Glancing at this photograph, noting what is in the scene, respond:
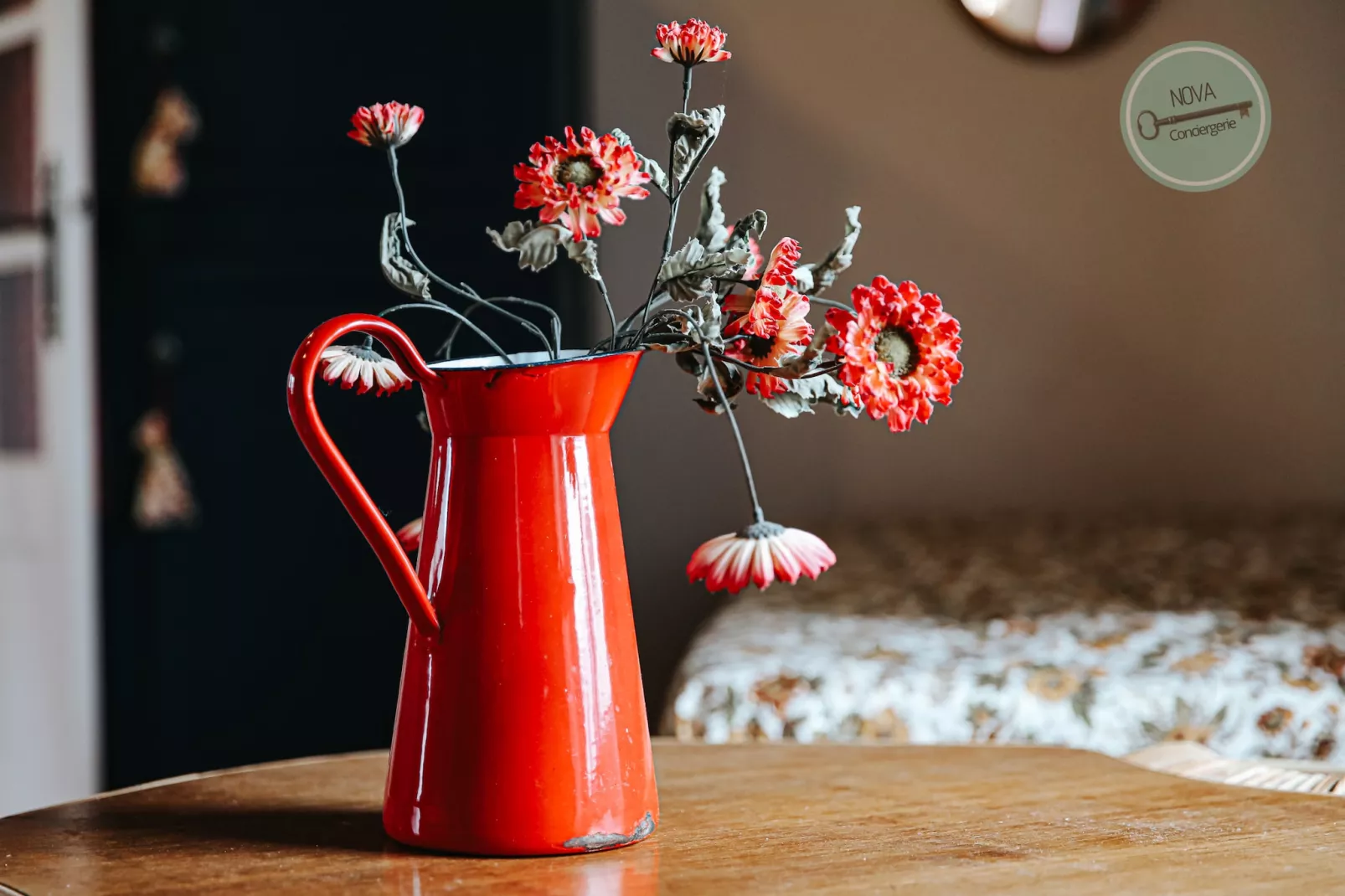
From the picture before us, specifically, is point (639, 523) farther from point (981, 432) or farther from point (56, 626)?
point (56, 626)

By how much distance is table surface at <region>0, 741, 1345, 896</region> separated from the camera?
0.57 meters

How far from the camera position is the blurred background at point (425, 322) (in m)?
2.54

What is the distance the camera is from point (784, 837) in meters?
0.64

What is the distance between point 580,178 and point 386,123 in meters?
0.12

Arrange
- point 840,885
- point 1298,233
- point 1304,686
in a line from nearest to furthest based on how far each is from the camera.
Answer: point 840,885 < point 1304,686 < point 1298,233

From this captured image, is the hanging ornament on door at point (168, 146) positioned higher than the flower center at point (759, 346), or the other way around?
the hanging ornament on door at point (168, 146)

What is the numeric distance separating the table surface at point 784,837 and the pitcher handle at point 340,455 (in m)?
0.13

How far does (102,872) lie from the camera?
0.59m

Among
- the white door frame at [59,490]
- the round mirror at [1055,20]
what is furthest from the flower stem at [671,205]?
the white door frame at [59,490]

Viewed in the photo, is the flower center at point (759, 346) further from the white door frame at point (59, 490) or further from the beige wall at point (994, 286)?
the white door frame at point (59, 490)

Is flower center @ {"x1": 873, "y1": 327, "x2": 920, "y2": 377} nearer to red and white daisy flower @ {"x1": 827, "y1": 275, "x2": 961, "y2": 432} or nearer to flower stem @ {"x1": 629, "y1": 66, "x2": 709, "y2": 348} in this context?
red and white daisy flower @ {"x1": 827, "y1": 275, "x2": 961, "y2": 432}

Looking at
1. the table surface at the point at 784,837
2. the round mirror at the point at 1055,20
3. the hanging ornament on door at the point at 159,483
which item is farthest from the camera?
the hanging ornament on door at the point at 159,483

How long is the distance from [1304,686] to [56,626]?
2.43 meters

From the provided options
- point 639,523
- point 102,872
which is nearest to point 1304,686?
point 102,872
